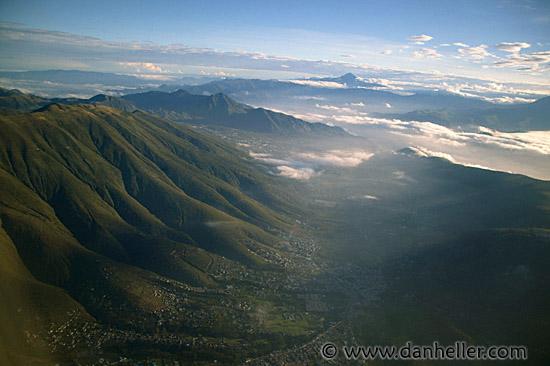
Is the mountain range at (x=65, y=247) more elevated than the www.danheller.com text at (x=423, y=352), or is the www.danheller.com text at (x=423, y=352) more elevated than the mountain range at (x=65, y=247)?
the mountain range at (x=65, y=247)

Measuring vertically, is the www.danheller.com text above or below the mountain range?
below

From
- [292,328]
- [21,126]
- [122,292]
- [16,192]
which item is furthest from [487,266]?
[21,126]

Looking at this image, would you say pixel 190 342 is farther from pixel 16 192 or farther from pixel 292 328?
pixel 16 192

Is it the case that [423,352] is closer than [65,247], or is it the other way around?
[423,352]

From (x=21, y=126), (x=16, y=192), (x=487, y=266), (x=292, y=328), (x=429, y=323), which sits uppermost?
(x=21, y=126)

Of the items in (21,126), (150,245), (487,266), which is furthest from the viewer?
(21,126)

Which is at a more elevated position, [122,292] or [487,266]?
[487,266]

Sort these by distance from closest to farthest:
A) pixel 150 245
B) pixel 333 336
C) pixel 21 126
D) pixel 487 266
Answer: pixel 333 336, pixel 487 266, pixel 150 245, pixel 21 126

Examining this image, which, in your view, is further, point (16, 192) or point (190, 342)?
point (16, 192)

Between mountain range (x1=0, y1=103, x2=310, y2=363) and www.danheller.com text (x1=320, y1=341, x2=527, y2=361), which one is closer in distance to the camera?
www.danheller.com text (x1=320, y1=341, x2=527, y2=361)

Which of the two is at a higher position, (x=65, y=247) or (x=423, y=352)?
(x=65, y=247)

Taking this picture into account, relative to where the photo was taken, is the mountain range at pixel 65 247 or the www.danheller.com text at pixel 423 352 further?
the mountain range at pixel 65 247
